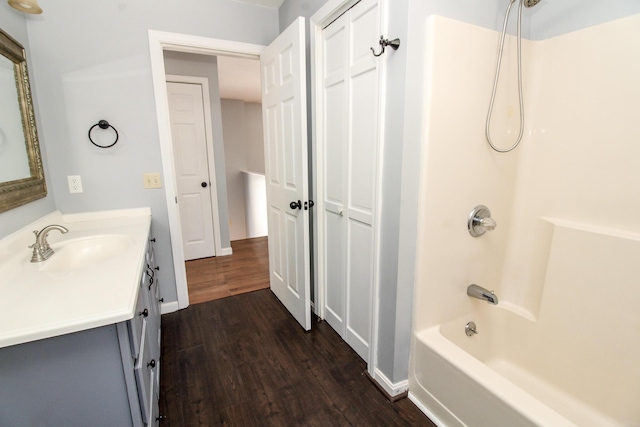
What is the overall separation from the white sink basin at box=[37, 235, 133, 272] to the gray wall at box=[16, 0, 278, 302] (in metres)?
0.36

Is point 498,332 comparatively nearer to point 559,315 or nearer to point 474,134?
point 559,315

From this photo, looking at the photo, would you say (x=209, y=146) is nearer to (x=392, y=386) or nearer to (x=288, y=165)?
(x=288, y=165)

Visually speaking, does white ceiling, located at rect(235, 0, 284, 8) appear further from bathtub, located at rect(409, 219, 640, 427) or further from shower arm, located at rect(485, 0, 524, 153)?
bathtub, located at rect(409, 219, 640, 427)

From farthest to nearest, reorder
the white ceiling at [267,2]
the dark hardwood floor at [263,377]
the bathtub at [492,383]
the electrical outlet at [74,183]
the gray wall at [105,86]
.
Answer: the white ceiling at [267,2] → the electrical outlet at [74,183] → the gray wall at [105,86] → the dark hardwood floor at [263,377] → the bathtub at [492,383]

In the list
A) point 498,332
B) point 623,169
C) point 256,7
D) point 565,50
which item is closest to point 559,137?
point 623,169

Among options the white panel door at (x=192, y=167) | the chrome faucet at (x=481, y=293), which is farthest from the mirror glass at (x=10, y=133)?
the chrome faucet at (x=481, y=293)

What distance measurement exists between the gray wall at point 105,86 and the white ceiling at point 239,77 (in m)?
1.00

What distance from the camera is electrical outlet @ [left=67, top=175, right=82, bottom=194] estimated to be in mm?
1942

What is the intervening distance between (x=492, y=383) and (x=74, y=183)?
257cm

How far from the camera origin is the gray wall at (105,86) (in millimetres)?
1822

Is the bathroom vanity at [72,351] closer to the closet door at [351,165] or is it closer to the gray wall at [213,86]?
the closet door at [351,165]

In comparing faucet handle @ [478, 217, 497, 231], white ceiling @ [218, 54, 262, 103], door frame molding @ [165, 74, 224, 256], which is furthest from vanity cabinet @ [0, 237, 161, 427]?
door frame molding @ [165, 74, 224, 256]

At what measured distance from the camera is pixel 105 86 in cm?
195

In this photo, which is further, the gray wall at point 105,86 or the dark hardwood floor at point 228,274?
the dark hardwood floor at point 228,274
